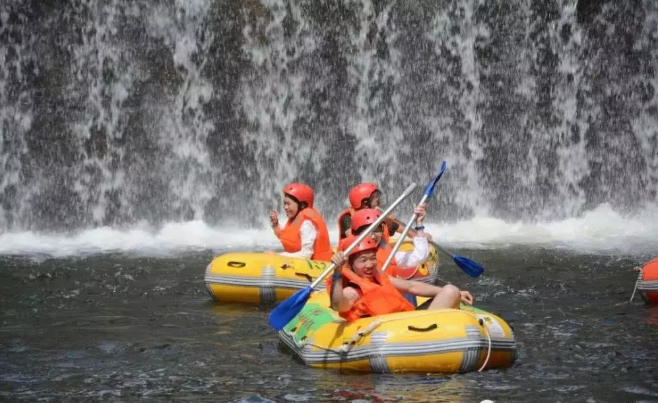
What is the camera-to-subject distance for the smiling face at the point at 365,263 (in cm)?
866

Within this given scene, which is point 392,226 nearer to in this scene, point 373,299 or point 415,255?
point 415,255

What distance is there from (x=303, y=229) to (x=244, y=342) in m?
2.50

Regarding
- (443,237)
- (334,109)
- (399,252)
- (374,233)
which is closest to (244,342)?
(374,233)

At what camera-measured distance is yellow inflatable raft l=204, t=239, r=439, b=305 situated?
11281 mm

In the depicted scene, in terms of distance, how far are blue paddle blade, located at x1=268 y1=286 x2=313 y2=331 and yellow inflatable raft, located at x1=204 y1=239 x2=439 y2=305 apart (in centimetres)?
249

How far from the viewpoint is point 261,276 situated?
11281mm

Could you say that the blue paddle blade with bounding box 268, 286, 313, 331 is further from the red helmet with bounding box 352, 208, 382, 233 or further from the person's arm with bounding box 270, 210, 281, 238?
the person's arm with bounding box 270, 210, 281, 238

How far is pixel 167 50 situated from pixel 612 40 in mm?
7402

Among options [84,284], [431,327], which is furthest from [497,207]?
[431,327]

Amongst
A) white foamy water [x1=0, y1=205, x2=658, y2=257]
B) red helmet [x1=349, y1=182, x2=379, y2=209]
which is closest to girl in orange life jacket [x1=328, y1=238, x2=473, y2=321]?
red helmet [x1=349, y1=182, x2=379, y2=209]

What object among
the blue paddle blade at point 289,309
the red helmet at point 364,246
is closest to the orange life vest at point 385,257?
the red helmet at point 364,246

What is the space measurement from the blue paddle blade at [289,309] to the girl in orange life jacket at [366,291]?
22 centimetres

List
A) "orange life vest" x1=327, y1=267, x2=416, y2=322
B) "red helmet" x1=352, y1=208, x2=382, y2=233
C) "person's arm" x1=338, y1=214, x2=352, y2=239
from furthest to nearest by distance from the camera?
"person's arm" x1=338, y1=214, x2=352, y2=239 → "red helmet" x1=352, y1=208, x2=382, y2=233 → "orange life vest" x1=327, y1=267, x2=416, y2=322

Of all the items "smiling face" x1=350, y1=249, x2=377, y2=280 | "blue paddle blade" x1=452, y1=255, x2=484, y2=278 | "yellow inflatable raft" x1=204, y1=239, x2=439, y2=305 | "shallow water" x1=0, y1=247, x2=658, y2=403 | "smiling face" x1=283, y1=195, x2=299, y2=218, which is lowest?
"shallow water" x1=0, y1=247, x2=658, y2=403
